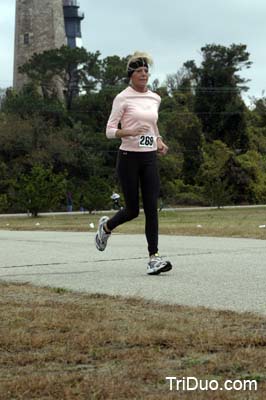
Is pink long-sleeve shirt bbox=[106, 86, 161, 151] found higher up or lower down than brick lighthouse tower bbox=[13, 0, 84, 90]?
lower down

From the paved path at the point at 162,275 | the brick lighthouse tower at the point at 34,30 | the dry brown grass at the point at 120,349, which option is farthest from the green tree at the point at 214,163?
the dry brown grass at the point at 120,349

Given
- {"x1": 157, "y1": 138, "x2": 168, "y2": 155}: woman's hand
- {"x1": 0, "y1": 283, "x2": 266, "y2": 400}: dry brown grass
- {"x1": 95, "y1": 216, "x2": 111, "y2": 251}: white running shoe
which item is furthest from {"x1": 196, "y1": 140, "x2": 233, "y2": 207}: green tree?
{"x1": 0, "y1": 283, "x2": 266, "y2": 400}: dry brown grass

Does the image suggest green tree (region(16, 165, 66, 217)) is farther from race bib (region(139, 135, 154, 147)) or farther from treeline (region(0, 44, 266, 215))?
race bib (region(139, 135, 154, 147))

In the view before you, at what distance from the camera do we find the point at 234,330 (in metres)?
4.53

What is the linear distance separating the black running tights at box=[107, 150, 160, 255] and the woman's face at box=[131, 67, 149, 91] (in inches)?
24.7

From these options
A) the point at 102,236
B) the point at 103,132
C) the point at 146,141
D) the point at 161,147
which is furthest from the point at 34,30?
the point at 146,141

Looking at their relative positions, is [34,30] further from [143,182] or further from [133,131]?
[133,131]

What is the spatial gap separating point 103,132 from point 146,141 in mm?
54147

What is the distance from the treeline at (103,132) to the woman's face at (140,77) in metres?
33.7

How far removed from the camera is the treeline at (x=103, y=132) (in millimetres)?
54562

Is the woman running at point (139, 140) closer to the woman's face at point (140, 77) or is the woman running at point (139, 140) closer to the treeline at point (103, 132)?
the woman's face at point (140, 77)

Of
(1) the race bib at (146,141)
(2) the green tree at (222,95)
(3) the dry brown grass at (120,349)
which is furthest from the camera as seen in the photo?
(2) the green tree at (222,95)

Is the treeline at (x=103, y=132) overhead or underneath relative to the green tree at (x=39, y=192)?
overhead

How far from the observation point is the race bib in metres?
7.49
